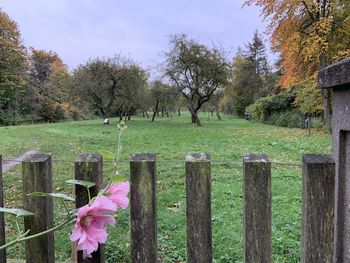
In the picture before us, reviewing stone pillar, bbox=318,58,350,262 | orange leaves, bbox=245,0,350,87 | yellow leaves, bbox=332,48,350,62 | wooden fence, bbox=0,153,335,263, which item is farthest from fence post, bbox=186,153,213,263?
orange leaves, bbox=245,0,350,87

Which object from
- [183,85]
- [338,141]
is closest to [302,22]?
[183,85]

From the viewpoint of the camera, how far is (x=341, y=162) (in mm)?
1324

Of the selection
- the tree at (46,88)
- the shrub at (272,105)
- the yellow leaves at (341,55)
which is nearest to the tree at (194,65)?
the shrub at (272,105)

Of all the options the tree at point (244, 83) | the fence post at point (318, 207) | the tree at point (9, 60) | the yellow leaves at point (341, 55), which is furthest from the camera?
the tree at point (244, 83)

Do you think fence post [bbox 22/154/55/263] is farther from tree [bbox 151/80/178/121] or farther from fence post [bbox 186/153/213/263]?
tree [bbox 151/80/178/121]

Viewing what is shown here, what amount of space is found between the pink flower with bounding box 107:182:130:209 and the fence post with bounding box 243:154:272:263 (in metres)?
0.53

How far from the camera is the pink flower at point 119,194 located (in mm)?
842

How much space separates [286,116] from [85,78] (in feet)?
57.3

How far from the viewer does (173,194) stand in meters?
5.58

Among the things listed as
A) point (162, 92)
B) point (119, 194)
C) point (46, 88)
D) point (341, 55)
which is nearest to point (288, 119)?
point (162, 92)

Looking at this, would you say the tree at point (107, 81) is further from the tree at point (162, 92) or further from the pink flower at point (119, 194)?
the pink flower at point (119, 194)

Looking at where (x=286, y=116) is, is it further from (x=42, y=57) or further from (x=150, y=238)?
(x=42, y=57)

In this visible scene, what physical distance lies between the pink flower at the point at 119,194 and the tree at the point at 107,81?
33.1 metres

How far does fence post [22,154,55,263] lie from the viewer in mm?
1318
